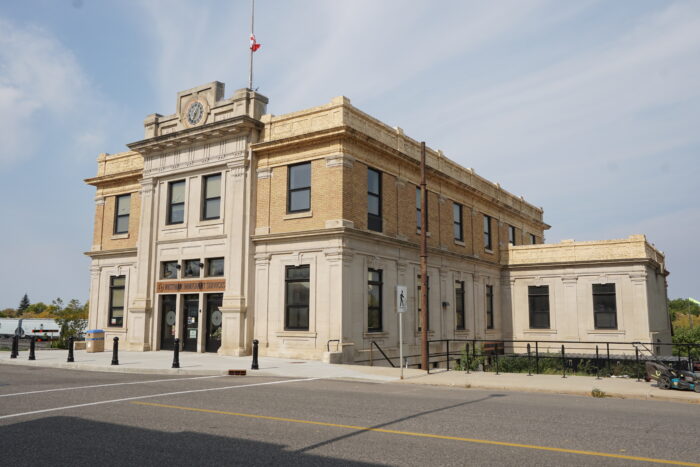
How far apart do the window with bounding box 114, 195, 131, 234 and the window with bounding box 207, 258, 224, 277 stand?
7.70 meters

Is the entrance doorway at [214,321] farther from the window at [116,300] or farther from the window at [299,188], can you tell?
the window at [116,300]

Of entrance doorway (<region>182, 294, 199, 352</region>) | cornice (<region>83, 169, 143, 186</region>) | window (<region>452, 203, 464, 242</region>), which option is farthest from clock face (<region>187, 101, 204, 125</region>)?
window (<region>452, 203, 464, 242</region>)

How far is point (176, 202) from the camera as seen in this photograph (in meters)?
26.7

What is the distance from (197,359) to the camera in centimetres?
2173

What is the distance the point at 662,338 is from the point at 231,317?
84.1 ft

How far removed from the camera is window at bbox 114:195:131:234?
30.2m

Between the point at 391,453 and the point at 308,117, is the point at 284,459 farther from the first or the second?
the point at 308,117

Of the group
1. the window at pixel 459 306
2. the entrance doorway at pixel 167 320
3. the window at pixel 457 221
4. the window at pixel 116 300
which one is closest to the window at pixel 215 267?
the entrance doorway at pixel 167 320

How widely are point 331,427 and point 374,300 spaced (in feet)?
50.0

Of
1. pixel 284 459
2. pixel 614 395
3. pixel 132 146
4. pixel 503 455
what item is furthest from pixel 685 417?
pixel 132 146

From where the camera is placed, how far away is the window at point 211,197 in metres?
25.2

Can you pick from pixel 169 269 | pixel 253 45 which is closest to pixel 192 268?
pixel 169 269

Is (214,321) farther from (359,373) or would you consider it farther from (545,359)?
(545,359)

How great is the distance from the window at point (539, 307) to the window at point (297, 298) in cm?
1706
